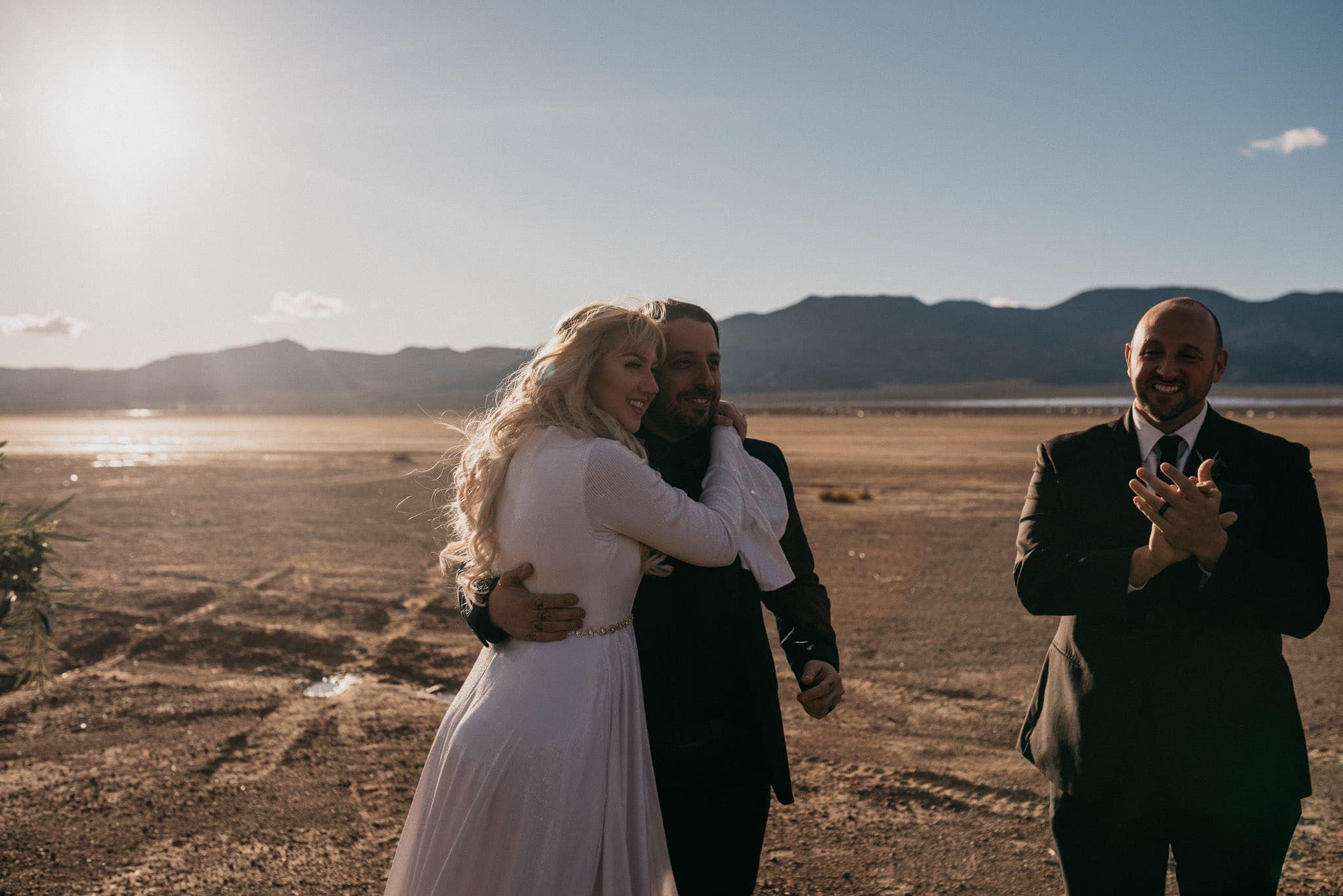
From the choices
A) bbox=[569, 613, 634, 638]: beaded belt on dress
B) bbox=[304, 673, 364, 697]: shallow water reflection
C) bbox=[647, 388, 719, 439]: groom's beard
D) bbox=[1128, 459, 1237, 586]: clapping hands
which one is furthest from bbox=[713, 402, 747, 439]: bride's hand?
bbox=[304, 673, 364, 697]: shallow water reflection

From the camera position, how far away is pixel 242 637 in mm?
7406

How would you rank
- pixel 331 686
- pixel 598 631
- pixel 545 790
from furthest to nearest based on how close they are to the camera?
pixel 331 686 → pixel 598 631 → pixel 545 790

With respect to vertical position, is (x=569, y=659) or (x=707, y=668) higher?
(x=569, y=659)

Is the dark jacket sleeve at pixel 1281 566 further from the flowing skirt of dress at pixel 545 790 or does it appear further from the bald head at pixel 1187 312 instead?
the flowing skirt of dress at pixel 545 790

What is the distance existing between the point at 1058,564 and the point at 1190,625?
337 mm

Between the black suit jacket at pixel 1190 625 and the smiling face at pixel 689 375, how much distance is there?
99cm

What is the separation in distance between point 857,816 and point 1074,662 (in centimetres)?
220

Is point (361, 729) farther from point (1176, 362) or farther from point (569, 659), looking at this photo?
point (1176, 362)

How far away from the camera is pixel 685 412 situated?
2490 mm

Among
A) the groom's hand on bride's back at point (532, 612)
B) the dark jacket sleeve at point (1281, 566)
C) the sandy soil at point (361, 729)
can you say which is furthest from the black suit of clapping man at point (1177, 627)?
the sandy soil at point (361, 729)

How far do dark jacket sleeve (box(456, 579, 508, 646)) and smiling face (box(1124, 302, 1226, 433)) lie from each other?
5.66 feet

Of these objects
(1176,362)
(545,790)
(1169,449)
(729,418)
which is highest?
(1176,362)

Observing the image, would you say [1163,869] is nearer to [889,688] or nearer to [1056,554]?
[1056,554]

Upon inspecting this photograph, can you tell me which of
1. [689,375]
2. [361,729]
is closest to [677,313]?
[689,375]
